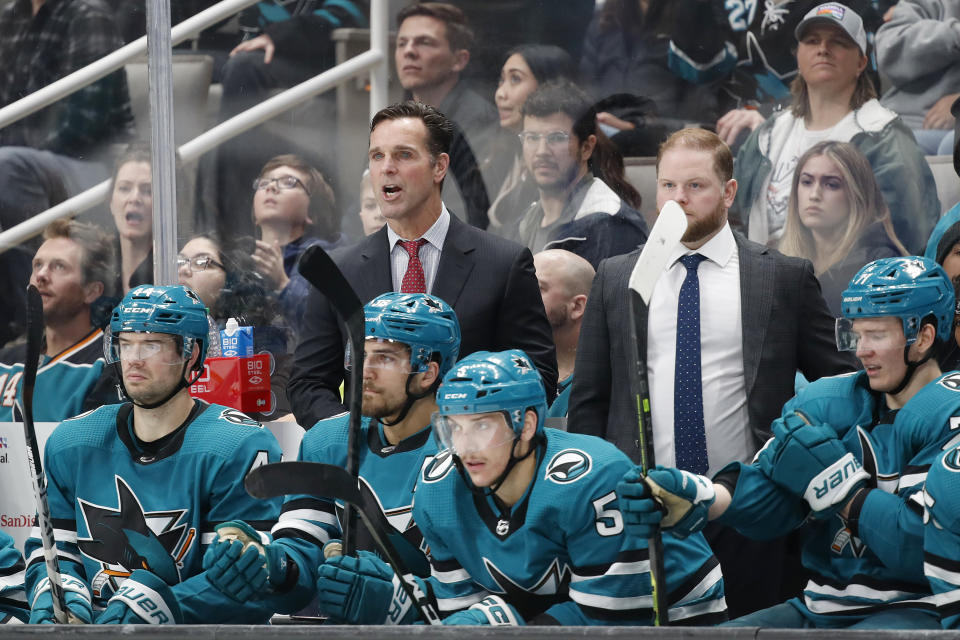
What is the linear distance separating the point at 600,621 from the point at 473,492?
0.40m

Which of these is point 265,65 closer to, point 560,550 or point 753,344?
point 753,344

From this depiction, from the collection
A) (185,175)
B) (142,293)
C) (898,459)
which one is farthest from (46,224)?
(898,459)

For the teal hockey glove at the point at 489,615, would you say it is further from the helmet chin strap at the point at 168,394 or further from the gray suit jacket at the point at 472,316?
the helmet chin strap at the point at 168,394

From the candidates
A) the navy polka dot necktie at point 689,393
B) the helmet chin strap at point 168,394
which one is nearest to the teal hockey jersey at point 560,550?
the navy polka dot necktie at point 689,393

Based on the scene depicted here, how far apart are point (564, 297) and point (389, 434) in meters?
1.15

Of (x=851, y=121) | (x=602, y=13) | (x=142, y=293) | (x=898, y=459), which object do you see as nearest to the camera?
(x=898, y=459)

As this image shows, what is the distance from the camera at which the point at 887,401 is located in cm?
284

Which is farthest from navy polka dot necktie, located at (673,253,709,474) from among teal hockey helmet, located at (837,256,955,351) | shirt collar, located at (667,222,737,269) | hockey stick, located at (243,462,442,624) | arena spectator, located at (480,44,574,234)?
arena spectator, located at (480,44,574,234)

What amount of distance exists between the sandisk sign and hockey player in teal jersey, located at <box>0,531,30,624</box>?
711 millimetres

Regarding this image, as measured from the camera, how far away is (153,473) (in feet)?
10.2

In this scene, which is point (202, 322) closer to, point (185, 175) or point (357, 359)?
point (357, 359)

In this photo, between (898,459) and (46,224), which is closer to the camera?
(898,459)

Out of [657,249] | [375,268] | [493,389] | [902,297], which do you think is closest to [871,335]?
[902,297]

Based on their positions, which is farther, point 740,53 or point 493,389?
point 740,53
